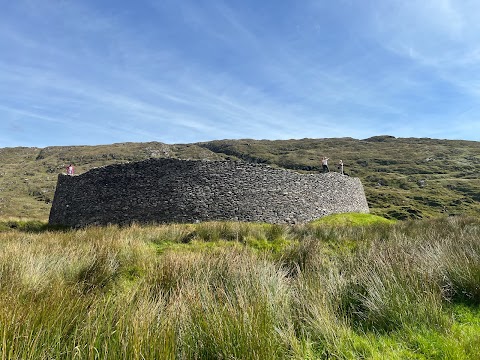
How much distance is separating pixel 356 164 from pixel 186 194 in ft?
208

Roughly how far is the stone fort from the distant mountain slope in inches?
615

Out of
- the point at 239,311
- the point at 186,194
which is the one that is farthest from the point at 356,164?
the point at 239,311

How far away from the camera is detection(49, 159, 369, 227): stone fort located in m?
17.2

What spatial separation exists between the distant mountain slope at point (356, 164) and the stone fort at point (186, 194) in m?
15.6

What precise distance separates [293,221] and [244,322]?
16.0m

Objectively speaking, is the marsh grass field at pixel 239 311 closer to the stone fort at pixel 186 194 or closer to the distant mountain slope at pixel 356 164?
the stone fort at pixel 186 194

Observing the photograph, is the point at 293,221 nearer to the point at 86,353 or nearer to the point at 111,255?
the point at 111,255

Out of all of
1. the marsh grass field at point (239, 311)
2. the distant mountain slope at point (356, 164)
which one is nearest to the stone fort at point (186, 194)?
the marsh grass field at point (239, 311)

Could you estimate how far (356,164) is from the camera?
Answer: 73625 millimetres

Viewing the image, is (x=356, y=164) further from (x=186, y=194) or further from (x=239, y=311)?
(x=239, y=311)

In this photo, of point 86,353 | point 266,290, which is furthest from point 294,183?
point 86,353

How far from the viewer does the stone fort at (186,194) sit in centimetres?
1723

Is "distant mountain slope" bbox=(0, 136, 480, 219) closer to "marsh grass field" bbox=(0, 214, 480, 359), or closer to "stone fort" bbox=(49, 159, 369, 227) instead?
"stone fort" bbox=(49, 159, 369, 227)

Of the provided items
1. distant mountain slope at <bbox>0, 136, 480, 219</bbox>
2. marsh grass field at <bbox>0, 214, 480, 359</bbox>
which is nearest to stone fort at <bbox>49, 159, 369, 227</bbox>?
marsh grass field at <bbox>0, 214, 480, 359</bbox>
